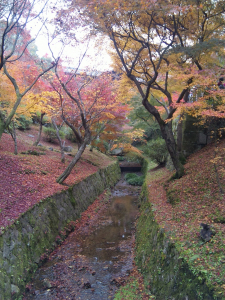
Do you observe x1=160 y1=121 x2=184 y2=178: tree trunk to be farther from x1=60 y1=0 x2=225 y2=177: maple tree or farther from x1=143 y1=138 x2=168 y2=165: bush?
x1=143 y1=138 x2=168 y2=165: bush

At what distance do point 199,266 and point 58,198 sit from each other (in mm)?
6615

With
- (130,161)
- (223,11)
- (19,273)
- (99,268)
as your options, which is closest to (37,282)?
(19,273)

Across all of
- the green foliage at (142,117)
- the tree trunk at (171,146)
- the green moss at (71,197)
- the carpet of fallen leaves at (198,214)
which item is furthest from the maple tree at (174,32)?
the green foliage at (142,117)

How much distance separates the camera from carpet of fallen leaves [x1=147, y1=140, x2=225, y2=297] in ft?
13.4

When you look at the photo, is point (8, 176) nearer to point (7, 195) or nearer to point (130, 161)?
point (7, 195)

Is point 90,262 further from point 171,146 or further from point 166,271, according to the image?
point 171,146

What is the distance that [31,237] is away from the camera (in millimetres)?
6738

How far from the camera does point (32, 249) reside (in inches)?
261

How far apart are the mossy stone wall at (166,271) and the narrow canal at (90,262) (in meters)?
0.85

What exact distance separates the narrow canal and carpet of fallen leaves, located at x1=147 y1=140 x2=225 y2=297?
1.90 metres

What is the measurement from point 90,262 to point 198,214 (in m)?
3.72

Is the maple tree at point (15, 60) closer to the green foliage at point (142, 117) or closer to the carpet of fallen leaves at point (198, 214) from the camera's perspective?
the carpet of fallen leaves at point (198, 214)

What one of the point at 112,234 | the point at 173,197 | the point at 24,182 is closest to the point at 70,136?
the point at 24,182

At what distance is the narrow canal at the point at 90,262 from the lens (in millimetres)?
5730
